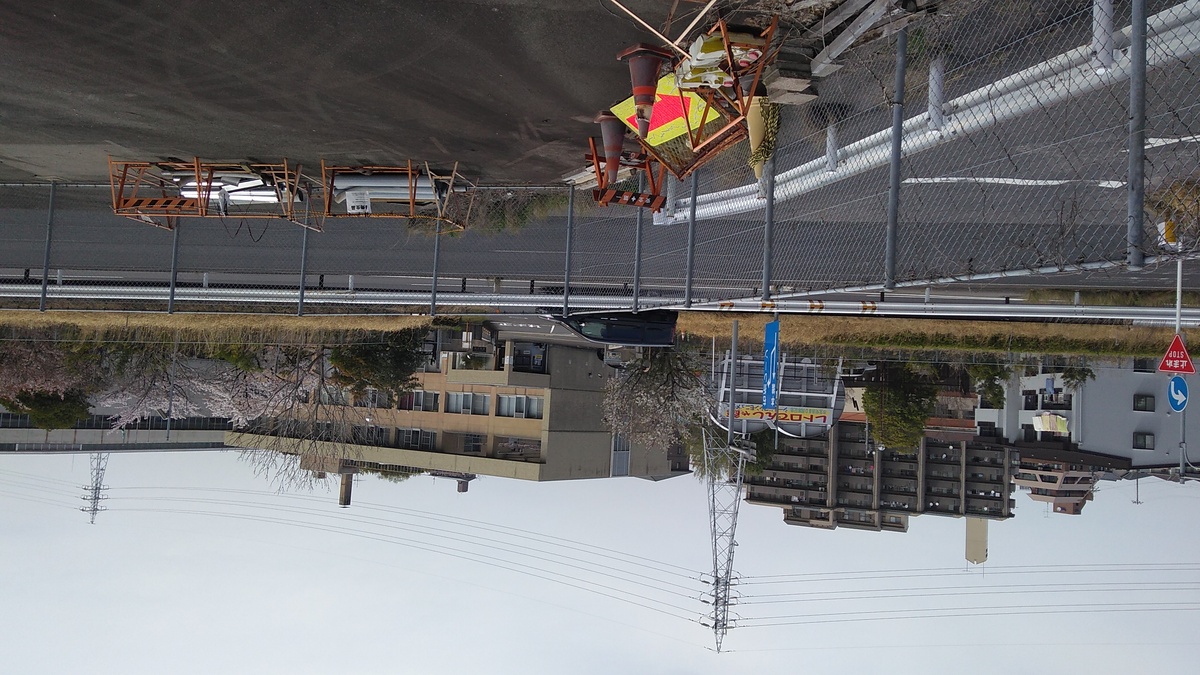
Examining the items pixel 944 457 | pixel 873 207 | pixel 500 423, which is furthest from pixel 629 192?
pixel 944 457

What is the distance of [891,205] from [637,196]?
4.45 metres

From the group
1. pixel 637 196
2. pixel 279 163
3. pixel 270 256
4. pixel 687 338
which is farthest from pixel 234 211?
pixel 687 338

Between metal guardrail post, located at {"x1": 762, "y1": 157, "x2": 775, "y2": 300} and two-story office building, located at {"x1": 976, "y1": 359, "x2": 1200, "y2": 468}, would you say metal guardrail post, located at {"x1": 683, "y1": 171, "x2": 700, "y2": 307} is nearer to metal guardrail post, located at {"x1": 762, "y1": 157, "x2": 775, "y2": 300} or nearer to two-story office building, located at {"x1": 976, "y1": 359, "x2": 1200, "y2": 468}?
metal guardrail post, located at {"x1": 762, "y1": 157, "x2": 775, "y2": 300}

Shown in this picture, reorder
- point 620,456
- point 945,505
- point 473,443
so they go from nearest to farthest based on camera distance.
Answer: point 473,443
point 620,456
point 945,505

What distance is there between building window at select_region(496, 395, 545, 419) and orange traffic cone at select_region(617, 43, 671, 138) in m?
19.5

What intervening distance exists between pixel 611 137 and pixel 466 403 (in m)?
20.6

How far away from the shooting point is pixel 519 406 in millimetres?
27000

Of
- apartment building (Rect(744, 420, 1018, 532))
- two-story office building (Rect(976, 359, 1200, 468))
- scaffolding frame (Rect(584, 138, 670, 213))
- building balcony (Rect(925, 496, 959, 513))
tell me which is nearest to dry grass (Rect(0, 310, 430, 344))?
scaffolding frame (Rect(584, 138, 670, 213))

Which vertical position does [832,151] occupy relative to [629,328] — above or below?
above

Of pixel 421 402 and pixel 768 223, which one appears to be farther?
pixel 421 402

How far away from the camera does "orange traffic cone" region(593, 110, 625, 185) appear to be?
892 cm

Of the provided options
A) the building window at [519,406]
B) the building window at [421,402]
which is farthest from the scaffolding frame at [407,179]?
the building window at [421,402]

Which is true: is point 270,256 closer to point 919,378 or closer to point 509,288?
point 509,288

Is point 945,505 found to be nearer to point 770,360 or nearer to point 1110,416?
point 1110,416
